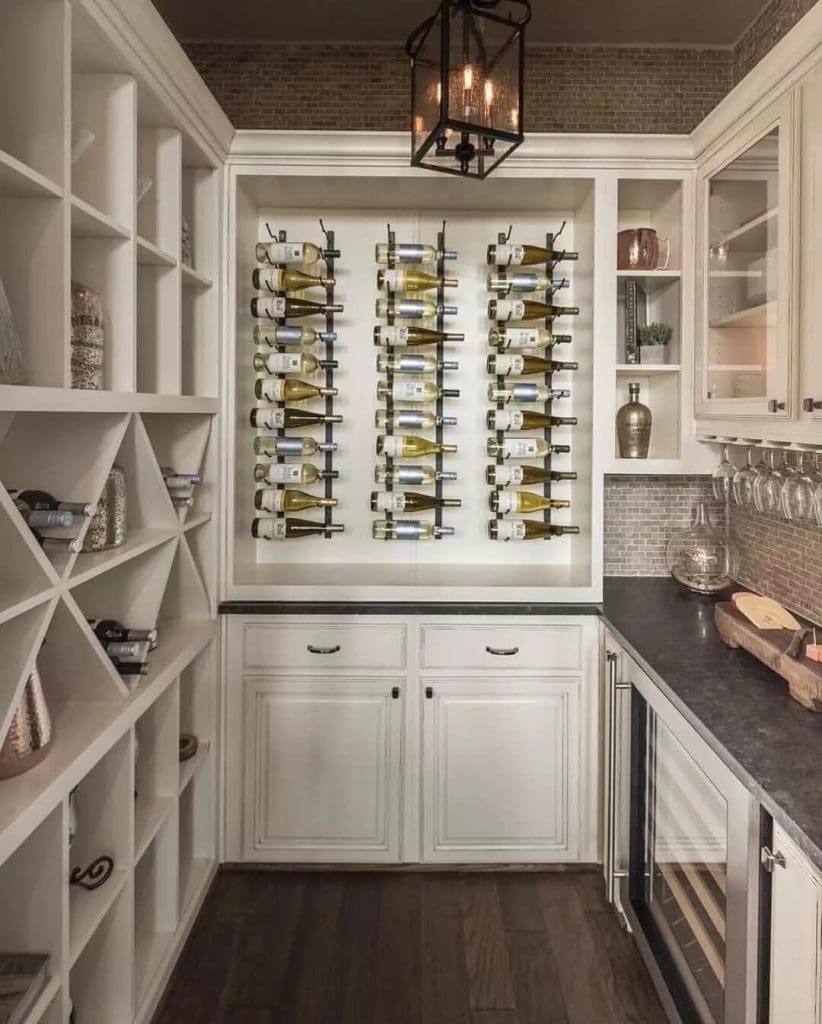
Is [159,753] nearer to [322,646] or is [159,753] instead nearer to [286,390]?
[322,646]

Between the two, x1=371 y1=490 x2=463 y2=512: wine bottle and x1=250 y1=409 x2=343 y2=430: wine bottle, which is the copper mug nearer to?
x1=371 y1=490 x2=463 y2=512: wine bottle

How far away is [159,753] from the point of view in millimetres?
2088

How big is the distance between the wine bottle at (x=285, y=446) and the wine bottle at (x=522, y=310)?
2.39 feet

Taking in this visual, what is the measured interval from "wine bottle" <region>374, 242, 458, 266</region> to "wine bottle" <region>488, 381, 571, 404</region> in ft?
1.58

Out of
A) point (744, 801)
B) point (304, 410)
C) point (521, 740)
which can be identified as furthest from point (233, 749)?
point (744, 801)

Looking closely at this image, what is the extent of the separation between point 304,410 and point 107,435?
4.00ft

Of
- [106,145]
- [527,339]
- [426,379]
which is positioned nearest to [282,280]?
[426,379]

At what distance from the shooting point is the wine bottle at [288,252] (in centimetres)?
260

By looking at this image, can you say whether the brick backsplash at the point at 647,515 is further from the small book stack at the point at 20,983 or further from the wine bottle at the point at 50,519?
the small book stack at the point at 20,983

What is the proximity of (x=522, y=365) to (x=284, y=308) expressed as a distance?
2.74 ft

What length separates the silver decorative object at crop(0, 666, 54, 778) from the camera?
1.38 metres

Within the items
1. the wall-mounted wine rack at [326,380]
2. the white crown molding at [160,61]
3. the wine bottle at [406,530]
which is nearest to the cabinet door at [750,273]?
the wine bottle at [406,530]

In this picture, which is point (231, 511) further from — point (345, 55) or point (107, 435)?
point (345, 55)

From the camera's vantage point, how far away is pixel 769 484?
2.14 meters
